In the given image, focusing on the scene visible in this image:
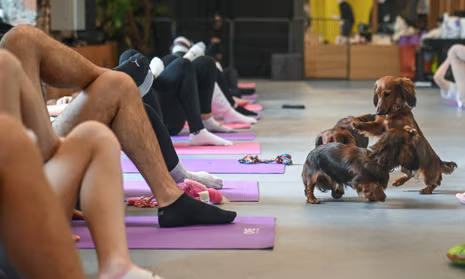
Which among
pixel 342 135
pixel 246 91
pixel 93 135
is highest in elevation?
pixel 93 135

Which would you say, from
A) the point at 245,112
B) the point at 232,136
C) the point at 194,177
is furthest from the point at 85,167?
the point at 245,112

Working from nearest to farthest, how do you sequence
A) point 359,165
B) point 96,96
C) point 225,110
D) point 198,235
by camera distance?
1. point 96,96
2. point 198,235
3. point 359,165
4. point 225,110

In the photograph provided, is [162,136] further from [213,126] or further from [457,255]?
[213,126]

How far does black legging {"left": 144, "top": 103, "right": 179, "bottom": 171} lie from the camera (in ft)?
10.6

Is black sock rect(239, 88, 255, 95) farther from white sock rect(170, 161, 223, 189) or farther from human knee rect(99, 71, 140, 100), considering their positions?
human knee rect(99, 71, 140, 100)

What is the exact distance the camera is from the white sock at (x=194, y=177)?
345 cm

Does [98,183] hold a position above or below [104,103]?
below

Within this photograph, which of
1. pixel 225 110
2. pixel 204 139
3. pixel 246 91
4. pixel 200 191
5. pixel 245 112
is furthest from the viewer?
pixel 246 91

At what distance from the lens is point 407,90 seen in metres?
3.40

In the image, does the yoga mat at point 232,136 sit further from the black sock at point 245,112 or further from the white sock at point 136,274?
the white sock at point 136,274

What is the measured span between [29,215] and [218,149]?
360cm

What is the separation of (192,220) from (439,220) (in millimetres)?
921

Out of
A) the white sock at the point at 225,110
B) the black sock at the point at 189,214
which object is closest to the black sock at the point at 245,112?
the white sock at the point at 225,110

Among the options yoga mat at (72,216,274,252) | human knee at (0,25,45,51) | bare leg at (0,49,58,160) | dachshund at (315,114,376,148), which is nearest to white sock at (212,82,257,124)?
dachshund at (315,114,376,148)
